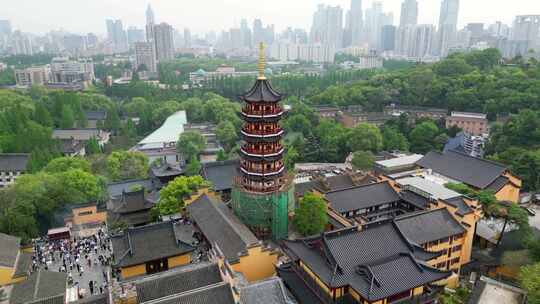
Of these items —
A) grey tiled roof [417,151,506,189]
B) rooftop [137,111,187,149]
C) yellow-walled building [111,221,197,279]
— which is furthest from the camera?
rooftop [137,111,187,149]

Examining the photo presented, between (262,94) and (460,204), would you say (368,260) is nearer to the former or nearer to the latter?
(460,204)

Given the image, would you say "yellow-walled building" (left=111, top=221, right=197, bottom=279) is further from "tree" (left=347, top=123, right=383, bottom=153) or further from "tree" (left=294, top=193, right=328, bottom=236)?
"tree" (left=347, top=123, right=383, bottom=153)

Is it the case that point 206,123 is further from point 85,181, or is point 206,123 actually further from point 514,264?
point 514,264

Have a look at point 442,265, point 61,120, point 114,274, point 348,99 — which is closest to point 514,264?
point 442,265

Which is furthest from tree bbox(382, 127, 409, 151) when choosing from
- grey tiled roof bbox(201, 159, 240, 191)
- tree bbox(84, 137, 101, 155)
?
tree bbox(84, 137, 101, 155)

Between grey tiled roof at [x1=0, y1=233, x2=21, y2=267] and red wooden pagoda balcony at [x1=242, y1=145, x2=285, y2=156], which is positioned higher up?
red wooden pagoda balcony at [x1=242, y1=145, x2=285, y2=156]

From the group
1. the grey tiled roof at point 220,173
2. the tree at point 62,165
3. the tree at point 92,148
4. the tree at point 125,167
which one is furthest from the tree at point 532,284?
A: the tree at point 92,148

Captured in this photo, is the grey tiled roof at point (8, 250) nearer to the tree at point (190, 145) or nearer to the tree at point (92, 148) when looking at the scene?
the tree at point (190, 145)

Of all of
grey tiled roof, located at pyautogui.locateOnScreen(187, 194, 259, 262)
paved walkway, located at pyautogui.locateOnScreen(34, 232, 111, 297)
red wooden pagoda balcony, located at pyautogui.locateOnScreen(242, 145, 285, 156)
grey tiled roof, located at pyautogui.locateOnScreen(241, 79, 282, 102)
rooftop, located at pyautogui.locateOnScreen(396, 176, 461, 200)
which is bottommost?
paved walkway, located at pyautogui.locateOnScreen(34, 232, 111, 297)
